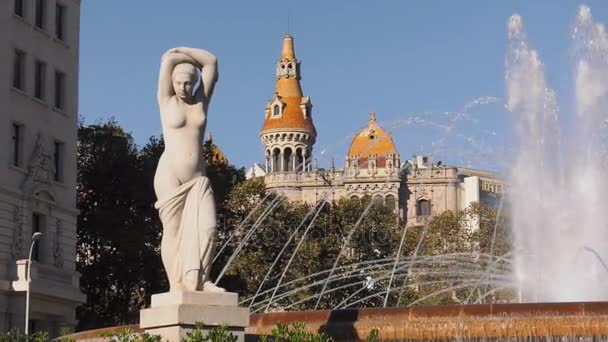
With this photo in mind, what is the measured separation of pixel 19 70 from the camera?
158 feet

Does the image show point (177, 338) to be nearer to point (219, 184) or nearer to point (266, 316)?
point (266, 316)

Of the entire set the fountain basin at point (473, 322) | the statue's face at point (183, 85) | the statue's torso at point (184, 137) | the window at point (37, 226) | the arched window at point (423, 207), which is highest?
the arched window at point (423, 207)

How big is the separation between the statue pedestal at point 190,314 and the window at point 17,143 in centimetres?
3444

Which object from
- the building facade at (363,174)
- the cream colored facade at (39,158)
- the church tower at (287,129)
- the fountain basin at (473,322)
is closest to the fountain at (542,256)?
the fountain basin at (473,322)

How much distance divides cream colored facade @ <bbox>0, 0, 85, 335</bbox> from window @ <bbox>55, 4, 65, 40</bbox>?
4cm

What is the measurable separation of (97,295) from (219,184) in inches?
297

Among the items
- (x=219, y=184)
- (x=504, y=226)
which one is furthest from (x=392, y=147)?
(x=219, y=184)

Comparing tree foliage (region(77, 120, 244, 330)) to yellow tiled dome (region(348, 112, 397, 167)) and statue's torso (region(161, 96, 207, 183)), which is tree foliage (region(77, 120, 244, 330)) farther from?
yellow tiled dome (region(348, 112, 397, 167))

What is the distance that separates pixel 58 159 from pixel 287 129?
88418 mm

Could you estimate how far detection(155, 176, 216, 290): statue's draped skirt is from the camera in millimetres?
14227

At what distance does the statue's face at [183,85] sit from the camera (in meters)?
14.4

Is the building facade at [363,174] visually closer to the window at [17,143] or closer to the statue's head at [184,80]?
the window at [17,143]

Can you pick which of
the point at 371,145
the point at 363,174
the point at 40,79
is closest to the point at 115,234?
the point at 40,79

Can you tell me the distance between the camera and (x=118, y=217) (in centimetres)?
5522
